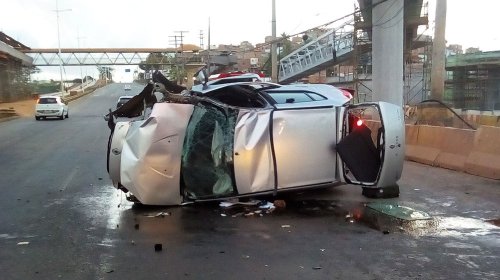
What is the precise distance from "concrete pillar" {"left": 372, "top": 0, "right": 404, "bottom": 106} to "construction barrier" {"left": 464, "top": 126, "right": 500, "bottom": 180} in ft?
21.9

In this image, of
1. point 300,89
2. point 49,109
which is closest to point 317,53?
point 49,109

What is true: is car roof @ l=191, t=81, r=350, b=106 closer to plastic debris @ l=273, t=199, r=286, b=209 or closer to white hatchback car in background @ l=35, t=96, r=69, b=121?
plastic debris @ l=273, t=199, r=286, b=209

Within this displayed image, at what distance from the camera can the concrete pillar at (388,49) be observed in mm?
16062

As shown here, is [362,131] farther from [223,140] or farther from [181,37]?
[181,37]

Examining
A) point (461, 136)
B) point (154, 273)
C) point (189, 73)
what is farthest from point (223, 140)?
point (189, 73)

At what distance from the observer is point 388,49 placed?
16.7 metres

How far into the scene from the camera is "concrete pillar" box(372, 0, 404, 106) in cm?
1606

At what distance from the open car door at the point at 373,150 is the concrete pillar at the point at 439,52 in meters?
19.7

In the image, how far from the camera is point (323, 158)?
7.46 m

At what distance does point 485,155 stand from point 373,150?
3.78 metres

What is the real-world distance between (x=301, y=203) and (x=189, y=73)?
77896 millimetres

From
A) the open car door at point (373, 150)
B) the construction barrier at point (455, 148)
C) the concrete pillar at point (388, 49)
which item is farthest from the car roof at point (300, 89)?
the concrete pillar at point (388, 49)

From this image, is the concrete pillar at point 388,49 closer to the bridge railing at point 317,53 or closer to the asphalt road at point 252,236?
the asphalt road at point 252,236

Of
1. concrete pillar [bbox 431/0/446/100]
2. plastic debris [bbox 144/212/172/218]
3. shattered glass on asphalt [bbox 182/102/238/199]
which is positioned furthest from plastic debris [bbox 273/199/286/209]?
concrete pillar [bbox 431/0/446/100]
